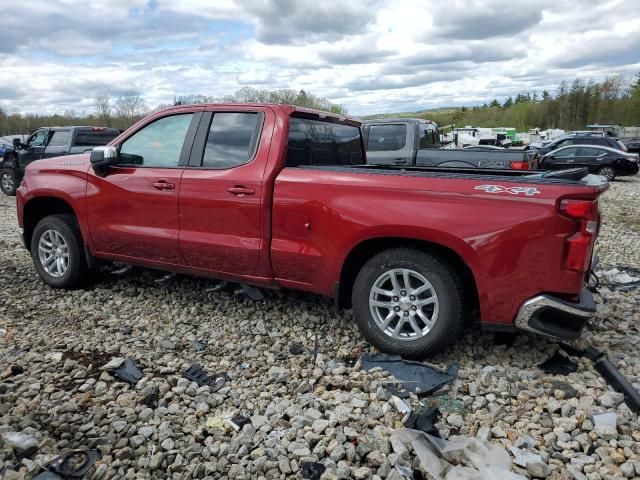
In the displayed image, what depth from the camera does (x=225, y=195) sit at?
4.27 m

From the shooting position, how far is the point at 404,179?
3.70 metres

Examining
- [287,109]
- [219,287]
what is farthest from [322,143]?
[219,287]

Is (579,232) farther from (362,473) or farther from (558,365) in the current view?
(362,473)

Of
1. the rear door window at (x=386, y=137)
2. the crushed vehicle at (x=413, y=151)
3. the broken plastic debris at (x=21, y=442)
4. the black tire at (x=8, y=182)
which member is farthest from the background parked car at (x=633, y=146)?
the broken plastic debris at (x=21, y=442)

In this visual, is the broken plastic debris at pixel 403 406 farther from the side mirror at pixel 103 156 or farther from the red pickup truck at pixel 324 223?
the side mirror at pixel 103 156

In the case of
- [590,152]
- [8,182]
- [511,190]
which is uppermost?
[511,190]

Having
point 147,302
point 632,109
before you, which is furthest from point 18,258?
point 632,109

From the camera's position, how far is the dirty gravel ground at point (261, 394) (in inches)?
110

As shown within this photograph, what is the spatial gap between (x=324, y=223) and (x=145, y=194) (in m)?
1.76

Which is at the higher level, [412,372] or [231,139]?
[231,139]

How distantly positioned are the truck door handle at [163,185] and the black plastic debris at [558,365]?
323 cm

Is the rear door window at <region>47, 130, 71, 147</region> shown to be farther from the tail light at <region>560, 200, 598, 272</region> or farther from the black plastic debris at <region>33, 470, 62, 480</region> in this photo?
the tail light at <region>560, 200, 598, 272</region>

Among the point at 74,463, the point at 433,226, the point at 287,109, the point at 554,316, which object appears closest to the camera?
the point at 74,463

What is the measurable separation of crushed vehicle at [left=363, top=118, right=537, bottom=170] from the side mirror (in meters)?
6.01
